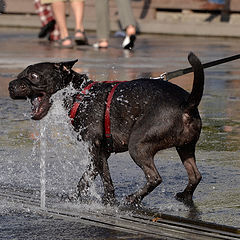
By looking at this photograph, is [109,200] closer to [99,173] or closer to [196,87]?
[99,173]

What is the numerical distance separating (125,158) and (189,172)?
142 centimetres

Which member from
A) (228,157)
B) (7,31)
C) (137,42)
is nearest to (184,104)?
(228,157)

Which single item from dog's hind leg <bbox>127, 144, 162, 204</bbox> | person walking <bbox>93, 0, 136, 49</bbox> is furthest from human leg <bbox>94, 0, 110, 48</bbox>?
dog's hind leg <bbox>127, 144, 162, 204</bbox>

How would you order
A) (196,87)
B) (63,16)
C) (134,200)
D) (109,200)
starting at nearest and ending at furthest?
(196,87) < (134,200) < (109,200) < (63,16)

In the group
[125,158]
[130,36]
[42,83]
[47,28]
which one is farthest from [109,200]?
[47,28]

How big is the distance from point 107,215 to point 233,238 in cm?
90

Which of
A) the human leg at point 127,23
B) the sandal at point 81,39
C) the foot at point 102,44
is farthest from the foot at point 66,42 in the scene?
the human leg at point 127,23

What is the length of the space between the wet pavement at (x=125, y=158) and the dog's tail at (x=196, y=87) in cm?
67

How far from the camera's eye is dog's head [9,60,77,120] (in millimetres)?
6090

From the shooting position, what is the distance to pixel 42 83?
6.11 metres

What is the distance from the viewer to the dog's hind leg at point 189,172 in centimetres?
596

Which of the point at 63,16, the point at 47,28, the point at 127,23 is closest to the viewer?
the point at 127,23

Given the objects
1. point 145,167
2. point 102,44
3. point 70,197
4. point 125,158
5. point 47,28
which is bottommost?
point 47,28

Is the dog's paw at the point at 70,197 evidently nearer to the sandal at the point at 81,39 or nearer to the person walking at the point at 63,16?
the person walking at the point at 63,16
